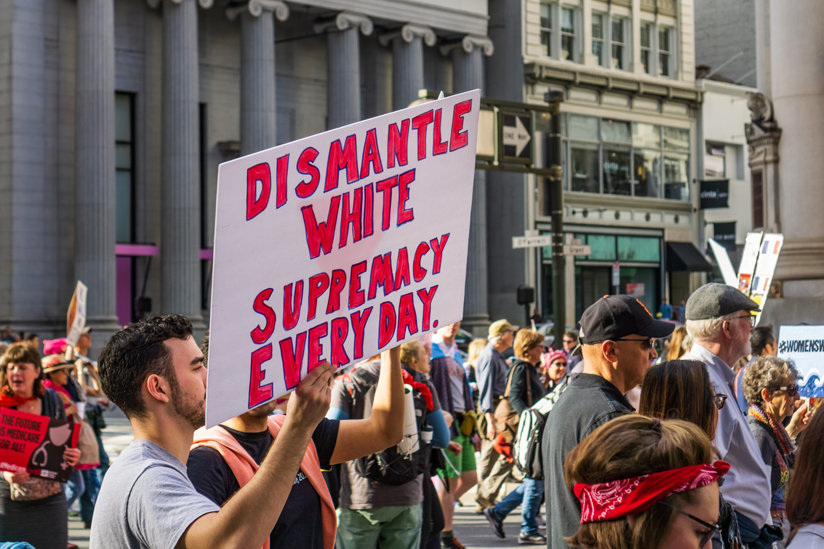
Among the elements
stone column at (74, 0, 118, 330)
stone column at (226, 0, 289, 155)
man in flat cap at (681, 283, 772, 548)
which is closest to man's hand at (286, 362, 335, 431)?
man in flat cap at (681, 283, 772, 548)

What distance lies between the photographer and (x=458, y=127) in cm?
424

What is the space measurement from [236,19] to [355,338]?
40999 millimetres

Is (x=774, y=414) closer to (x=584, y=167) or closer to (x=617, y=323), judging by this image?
(x=617, y=323)

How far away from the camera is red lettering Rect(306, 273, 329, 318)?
3.63 metres

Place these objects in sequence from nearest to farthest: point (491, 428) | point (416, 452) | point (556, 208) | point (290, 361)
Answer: point (290, 361), point (416, 452), point (491, 428), point (556, 208)

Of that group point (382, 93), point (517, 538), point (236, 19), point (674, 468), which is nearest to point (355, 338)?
point (674, 468)

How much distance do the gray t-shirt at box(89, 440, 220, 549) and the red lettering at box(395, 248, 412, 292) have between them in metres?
0.95

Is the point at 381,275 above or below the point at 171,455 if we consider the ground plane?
above

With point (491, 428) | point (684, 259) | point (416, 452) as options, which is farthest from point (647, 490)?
point (684, 259)

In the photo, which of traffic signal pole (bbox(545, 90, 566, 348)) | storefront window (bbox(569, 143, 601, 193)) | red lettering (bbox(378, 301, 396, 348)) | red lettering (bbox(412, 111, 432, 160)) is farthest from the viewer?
storefront window (bbox(569, 143, 601, 193))

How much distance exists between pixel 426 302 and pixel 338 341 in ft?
1.64

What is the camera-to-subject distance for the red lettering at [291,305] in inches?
138

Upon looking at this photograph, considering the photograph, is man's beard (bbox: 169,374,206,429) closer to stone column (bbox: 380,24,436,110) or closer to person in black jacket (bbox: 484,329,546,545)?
person in black jacket (bbox: 484,329,546,545)

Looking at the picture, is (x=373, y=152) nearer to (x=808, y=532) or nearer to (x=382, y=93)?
(x=808, y=532)
